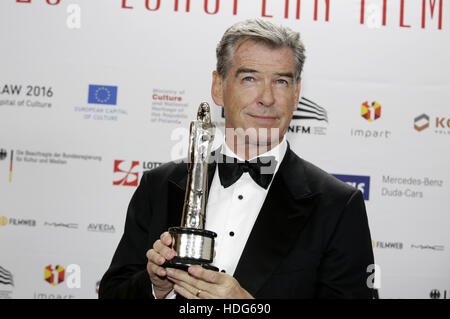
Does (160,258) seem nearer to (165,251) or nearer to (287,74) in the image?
(165,251)

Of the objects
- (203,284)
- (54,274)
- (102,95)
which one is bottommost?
(54,274)

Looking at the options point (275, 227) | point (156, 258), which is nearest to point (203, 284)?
point (156, 258)

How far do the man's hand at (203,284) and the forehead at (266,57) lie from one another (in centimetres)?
80

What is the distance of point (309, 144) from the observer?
10.2 ft

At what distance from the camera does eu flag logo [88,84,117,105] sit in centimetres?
306

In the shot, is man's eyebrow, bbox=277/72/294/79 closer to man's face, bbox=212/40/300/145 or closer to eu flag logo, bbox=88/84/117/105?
man's face, bbox=212/40/300/145

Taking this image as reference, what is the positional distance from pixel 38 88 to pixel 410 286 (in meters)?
2.52

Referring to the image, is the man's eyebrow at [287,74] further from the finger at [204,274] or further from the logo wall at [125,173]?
the logo wall at [125,173]

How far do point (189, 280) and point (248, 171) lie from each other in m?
0.61

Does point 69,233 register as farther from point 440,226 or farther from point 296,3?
point 440,226

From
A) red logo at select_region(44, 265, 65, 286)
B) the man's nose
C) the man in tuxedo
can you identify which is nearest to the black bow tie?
the man in tuxedo

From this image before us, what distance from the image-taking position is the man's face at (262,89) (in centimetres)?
181

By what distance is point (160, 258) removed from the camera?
4.42ft

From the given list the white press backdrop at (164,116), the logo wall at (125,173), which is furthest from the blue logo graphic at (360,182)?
the logo wall at (125,173)
